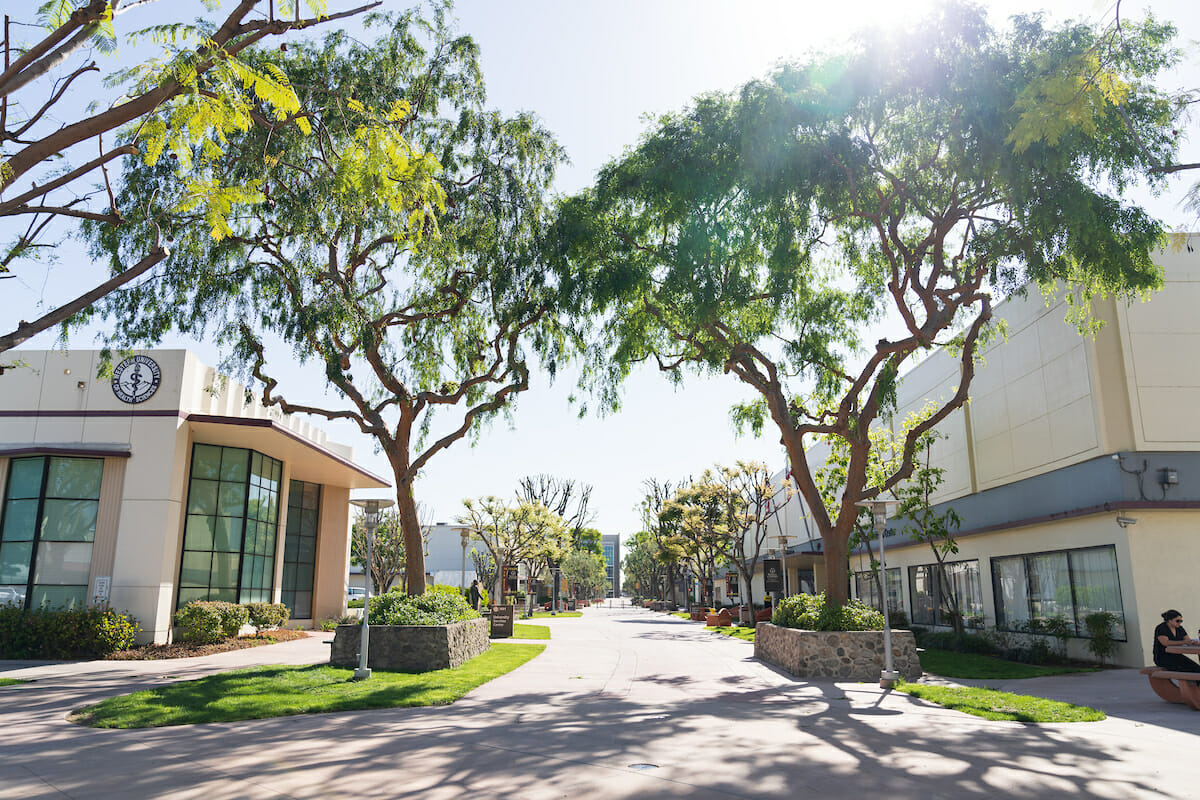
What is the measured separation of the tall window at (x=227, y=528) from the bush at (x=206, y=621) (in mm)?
1002

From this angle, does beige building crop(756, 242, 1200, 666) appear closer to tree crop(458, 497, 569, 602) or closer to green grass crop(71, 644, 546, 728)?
green grass crop(71, 644, 546, 728)

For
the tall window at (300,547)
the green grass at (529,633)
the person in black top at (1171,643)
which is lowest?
the green grass at (529,633)

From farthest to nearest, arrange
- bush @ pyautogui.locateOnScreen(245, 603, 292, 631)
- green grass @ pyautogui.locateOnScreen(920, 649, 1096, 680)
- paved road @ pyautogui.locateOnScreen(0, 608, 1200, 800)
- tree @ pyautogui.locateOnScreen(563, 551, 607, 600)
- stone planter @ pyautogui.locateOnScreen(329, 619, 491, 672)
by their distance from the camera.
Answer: tree @ pyautogui.locateOnScreen(563, 551, 607, 600), bush @ pyautogui.locateOnScreen(245, 603, 292, 631), green grass @ pyautogui.locateOnScreen(920, 649, 1096, 680), stone planter @ pyautogui.locateOnScreen(329, 619, 491, 672), paved road @ pyautogui.locateOnScreen(0, 608, 1200, 800)

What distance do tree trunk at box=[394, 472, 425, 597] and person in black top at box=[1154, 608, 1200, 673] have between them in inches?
538

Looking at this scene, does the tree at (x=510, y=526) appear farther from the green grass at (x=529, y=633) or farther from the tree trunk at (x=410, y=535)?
the tree trunk at (x=410, y=535)

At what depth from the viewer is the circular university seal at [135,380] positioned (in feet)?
64.5

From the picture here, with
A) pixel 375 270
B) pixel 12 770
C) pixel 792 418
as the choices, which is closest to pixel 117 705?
pixel 12 770

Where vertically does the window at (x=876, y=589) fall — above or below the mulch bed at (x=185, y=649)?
above

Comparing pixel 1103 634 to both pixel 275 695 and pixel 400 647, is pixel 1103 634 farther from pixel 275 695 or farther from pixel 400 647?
pixel 275 695

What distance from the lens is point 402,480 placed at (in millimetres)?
17875

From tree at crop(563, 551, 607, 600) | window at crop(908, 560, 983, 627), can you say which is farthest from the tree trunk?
tree at crop(563, 551, 607, 600)

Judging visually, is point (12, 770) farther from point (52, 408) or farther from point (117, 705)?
point (52, 408)

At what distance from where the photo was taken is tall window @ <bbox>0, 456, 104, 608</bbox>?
18.6 m

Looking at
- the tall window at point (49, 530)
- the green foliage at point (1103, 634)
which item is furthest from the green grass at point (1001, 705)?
the tall window at point (49, 530)
